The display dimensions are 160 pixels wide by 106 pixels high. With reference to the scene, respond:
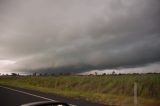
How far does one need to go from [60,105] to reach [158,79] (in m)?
26.9

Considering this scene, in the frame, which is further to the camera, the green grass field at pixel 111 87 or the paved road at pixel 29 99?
the green grass field at pixel 111 87

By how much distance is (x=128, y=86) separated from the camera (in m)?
35.8

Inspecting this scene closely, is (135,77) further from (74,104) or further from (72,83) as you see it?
(74,104)

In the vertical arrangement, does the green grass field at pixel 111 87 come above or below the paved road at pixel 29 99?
above

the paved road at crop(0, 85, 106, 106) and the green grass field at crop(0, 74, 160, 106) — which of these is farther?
the green grass field at crop(0, 74, 160, 106)

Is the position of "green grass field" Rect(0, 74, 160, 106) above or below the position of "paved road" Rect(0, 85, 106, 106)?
above

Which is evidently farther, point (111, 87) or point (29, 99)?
point (111, 87)

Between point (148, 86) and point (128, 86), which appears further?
point (128, 86)

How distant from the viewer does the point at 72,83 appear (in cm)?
4884

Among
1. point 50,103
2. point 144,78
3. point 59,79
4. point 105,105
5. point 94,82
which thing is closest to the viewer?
point 50,103

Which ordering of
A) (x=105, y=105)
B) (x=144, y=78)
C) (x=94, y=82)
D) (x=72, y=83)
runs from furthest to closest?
(x=72, y=83) < (x=94, y=82) < (x=144, y=78) < (x=105, y=105)

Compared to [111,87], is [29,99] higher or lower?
lower

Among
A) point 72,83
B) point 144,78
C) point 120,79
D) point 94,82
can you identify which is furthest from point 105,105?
point 72,83

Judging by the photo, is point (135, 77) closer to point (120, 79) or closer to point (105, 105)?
point (120, 79)
